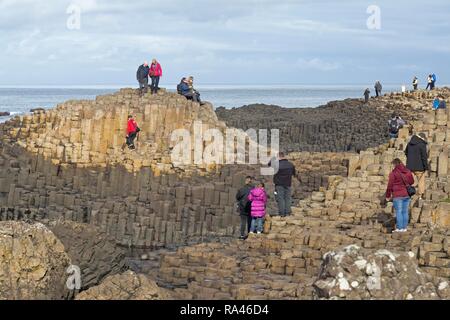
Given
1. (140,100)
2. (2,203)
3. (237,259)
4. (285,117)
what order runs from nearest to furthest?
(237,259), (2,203), (140,100), (285,117)

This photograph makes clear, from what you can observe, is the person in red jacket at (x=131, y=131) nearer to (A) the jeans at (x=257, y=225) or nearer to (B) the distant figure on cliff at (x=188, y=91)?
(B) the distant figure on cliff at (x=188, y=91)

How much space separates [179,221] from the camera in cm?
2480

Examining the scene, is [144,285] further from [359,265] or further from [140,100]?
[140,100]

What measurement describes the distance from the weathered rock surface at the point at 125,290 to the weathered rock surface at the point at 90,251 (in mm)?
2863

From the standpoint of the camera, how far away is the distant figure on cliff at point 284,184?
2038cm

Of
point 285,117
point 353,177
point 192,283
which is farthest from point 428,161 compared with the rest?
point 285,117

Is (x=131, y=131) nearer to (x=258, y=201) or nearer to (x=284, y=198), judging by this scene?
(x=284, y=198)

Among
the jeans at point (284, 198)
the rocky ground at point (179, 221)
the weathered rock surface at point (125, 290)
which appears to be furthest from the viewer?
the jeans at point (284, 198)

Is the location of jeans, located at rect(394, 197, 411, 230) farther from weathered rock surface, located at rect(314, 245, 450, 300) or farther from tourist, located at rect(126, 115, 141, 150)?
tourist, located at rect(126, 115, 141, 150)

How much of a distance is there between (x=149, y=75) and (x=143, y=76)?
1.09ft

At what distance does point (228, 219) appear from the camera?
2458 cm

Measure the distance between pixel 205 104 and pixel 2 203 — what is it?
928 cm

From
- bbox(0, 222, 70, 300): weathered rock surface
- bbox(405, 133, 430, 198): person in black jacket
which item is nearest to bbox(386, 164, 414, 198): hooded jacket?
bbox(405, 133, 430, 198): person in black jacket

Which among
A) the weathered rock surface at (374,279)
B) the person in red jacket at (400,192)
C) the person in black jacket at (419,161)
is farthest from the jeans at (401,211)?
the weathered rock surface at (374,279)
